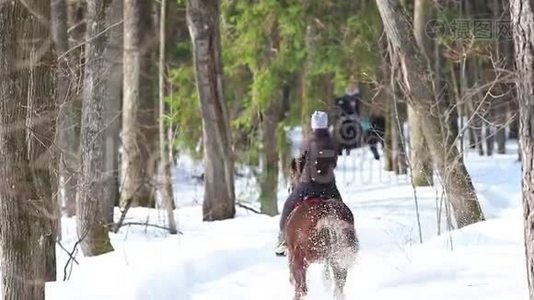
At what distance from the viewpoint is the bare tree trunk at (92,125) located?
11805 mm

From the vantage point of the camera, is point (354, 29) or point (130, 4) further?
point (354, 29)

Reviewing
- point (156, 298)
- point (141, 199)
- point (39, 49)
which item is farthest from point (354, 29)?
point (39, 49)

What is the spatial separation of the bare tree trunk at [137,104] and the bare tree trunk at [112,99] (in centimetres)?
26

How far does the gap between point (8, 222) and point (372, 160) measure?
21.3 meters

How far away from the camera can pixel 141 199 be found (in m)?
18.9

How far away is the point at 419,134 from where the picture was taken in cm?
1727

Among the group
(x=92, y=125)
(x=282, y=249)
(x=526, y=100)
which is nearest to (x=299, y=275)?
(x=282, y=249)

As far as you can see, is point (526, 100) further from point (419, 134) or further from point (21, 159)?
point (419, 134)

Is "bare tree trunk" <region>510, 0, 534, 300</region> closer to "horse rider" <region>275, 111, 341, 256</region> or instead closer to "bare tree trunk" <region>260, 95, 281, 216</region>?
"horse rider" <region>275, 111, 341, 256</region>

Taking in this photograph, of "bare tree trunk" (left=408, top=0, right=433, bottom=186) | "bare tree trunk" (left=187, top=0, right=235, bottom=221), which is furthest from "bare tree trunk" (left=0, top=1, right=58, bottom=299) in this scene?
"bare tree trunk" (left=408, top=0, right=433, bottom=186)

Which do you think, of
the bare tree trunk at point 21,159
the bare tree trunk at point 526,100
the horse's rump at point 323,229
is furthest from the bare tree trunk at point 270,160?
the bare tree trunk at point 526,100

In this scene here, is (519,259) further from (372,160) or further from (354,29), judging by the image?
(372,160)

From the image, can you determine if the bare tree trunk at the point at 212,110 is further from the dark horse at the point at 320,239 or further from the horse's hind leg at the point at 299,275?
the horse's hind leg at the point at 299,275

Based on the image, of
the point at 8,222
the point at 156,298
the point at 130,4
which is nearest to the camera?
the point at 8,222
